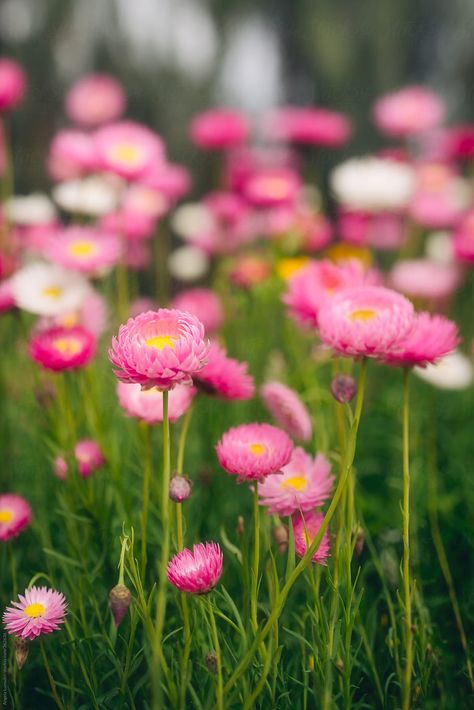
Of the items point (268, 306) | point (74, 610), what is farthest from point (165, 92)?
point (74, 610)

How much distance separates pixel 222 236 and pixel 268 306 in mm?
411

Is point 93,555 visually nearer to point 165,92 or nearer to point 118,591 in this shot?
→ point 118,591

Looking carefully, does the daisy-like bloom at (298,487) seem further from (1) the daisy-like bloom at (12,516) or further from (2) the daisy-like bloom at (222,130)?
(2) the daisy-like bloom at (222,130)

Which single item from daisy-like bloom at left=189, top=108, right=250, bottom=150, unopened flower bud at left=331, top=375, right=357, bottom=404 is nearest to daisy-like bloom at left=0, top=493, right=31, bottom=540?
unopened flower bud at left=331, top=375, right=357, bottom=404

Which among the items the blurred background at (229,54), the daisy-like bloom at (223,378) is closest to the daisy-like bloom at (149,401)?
A: the daisy-like bloom at (223,378)

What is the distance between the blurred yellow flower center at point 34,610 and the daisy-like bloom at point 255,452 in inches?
9.6

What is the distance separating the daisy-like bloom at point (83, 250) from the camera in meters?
1.26

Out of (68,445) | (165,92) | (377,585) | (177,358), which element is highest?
(165,92)

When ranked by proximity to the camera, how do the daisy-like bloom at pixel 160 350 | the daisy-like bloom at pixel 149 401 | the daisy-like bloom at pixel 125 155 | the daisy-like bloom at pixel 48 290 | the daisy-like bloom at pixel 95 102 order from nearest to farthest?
the daisy-like bloom at pixel 160 350 → the daisy-like bloom at pixel 149 401 → the daisy-like bloom at pixel 48 290 → the daisy-like bloom at pixel 125 155 → the daisy-like bloom at pixel 95 102

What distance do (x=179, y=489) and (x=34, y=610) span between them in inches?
8.0

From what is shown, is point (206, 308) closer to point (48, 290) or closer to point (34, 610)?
point (48, 290)

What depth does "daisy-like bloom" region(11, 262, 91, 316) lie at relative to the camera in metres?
1.16

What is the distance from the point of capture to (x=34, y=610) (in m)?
0.78

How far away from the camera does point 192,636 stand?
0.82 metres
